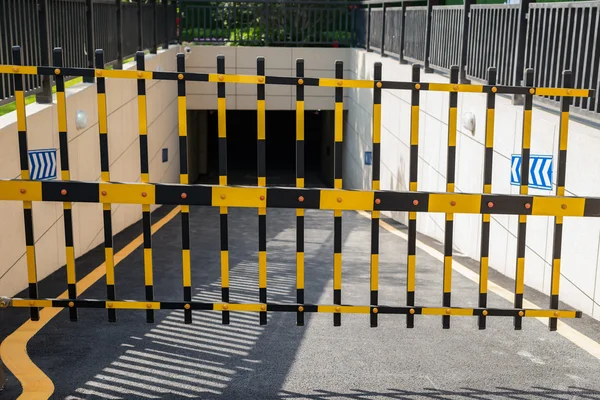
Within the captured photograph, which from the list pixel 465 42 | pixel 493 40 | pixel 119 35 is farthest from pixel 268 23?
pixel 493 40

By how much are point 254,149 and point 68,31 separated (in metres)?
25.5

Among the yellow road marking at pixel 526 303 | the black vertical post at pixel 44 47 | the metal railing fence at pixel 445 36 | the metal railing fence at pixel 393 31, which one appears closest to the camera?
the yellow road marking at pixel 526 303

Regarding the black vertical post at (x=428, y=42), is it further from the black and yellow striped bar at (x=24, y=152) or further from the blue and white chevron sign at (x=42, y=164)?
the black and yellow striped bar at (x=24, y=152)

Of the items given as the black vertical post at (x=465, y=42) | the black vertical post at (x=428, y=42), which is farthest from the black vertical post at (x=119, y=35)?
the black vertical post at (x=465, y=42)

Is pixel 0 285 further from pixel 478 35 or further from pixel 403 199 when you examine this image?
pixel 478 35

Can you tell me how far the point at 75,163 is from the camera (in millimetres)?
9227

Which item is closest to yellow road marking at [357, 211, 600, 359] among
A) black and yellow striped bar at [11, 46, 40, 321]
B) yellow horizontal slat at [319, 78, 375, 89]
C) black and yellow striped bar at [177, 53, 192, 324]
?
yellow horizontal slat at [319, 78, 375, 89]

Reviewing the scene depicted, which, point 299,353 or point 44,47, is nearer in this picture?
point 299,353

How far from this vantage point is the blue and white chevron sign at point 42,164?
24.7 ft

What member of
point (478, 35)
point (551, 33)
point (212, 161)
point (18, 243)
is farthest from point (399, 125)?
point (212, 161)

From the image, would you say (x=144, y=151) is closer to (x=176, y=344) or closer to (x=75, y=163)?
(x=176, y=344)

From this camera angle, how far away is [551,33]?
26.8ft

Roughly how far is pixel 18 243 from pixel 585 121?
537cm

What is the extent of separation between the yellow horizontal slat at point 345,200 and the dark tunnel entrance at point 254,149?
19635 millimetres
